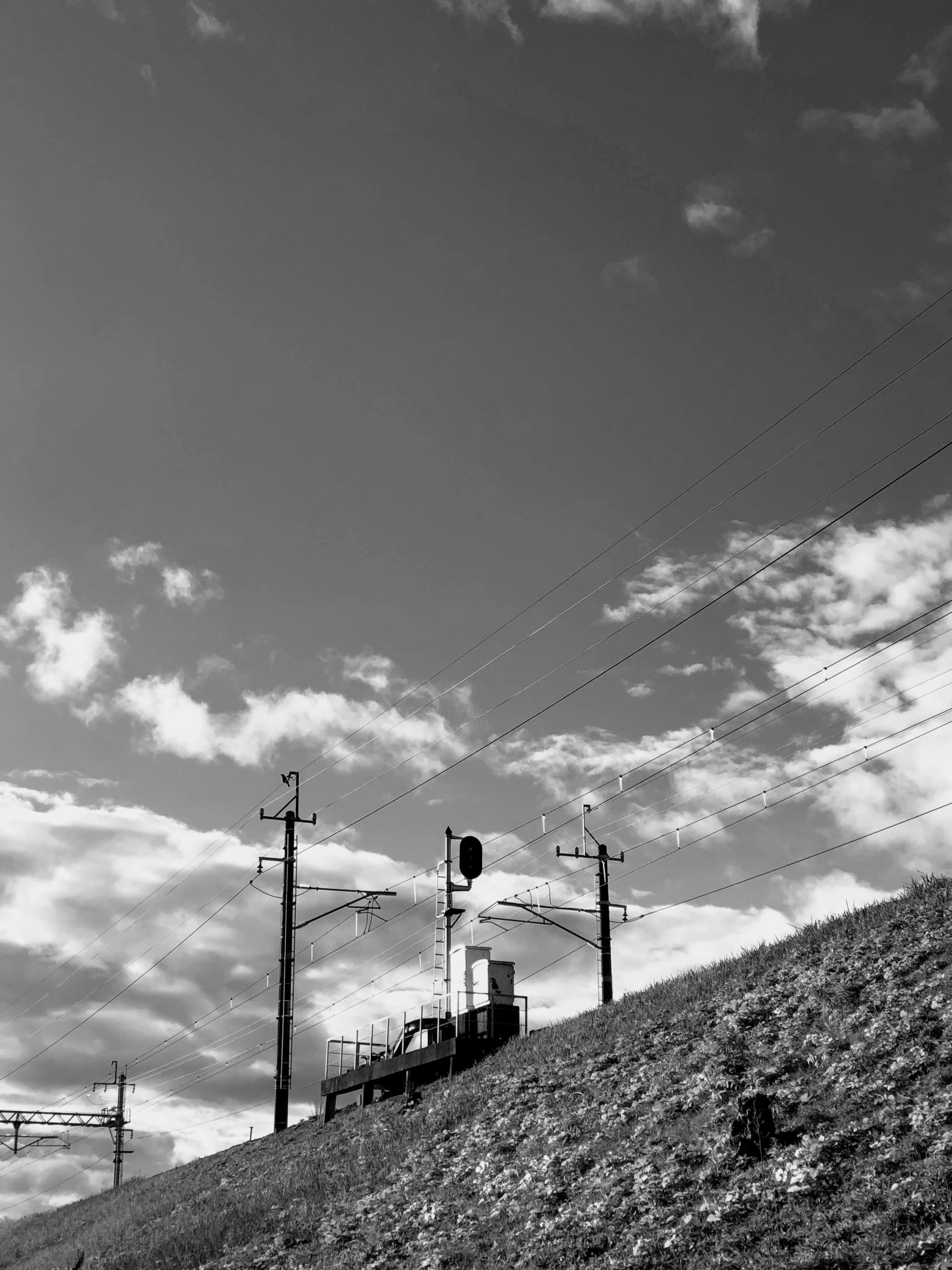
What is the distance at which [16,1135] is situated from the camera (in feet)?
279

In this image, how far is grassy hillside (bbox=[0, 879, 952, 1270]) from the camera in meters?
16.4

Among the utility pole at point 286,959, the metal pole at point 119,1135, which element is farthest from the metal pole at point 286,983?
the metal pole at point 119,1135

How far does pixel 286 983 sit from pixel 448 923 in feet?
27.2

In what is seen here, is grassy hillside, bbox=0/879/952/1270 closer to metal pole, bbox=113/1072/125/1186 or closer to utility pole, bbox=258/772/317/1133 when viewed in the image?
utility pole, bbox=258/772/317/1133

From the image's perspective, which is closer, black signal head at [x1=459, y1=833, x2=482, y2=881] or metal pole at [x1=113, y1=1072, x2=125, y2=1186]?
black signal head at [x1=459, y1=833, x2=482, y2=881]

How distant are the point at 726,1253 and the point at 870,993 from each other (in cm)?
825

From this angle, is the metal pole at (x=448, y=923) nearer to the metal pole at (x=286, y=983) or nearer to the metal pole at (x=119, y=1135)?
the metal pole at (x=286, y=983)

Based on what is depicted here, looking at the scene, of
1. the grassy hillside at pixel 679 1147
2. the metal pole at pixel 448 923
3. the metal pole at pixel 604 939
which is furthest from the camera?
the metal pole at pixel 604 939

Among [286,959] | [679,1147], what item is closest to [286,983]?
[286,959]

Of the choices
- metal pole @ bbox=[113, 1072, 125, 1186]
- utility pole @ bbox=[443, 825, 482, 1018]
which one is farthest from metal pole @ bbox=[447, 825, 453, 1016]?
metal pole @ bbox=[113, 1072, 125, 1186]

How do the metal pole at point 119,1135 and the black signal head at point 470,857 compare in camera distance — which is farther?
the metal pole at point 119,1135

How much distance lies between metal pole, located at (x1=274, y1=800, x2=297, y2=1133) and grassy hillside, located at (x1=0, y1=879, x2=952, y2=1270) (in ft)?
34.4

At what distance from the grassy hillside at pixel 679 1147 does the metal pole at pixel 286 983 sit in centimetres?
1050

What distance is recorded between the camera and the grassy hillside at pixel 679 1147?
16.4m
